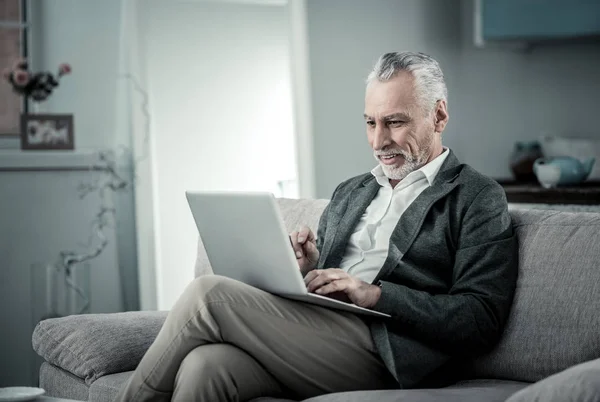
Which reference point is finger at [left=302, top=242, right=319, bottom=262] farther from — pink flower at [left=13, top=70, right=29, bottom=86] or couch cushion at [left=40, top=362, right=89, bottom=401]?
pink flower at [left=13, top=70, right=29, bottom=86]

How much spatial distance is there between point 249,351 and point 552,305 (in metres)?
0.68

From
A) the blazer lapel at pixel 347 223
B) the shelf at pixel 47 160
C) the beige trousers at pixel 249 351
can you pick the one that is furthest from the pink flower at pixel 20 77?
the beige trousers at pixel 249 351

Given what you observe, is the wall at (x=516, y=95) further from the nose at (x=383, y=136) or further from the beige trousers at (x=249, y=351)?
the beige trousers at (x=249, y=351)

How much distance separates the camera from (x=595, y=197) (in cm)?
374

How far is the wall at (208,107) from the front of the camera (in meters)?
4.18

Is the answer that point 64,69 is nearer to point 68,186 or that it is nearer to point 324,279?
point 68,186

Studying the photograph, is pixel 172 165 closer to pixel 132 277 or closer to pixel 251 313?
pixel 132 277

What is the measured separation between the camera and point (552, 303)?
6.72 ft

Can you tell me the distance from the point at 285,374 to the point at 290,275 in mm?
237

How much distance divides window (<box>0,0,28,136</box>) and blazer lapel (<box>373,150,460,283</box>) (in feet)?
8.14

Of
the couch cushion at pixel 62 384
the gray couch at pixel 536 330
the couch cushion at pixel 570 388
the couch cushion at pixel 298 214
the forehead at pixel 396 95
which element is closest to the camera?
the couch cushion at pixel 570 388

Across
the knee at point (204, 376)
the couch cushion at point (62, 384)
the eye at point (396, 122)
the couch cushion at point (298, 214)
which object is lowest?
the couch cushion at point (62, 384)

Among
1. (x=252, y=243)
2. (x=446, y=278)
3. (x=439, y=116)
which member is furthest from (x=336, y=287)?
(x=439, y=116)

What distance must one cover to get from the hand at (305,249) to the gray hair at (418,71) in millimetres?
430
